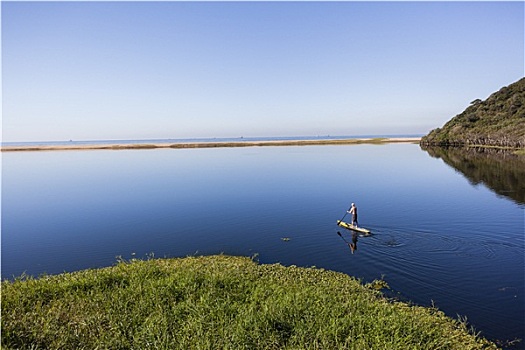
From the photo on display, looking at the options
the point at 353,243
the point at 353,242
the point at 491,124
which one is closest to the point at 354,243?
the point at 353,243

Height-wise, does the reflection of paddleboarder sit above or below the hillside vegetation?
below

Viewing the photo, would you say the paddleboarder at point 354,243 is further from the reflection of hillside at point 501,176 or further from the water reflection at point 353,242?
the reflection of hillside at point 501,176

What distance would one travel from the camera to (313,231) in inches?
969

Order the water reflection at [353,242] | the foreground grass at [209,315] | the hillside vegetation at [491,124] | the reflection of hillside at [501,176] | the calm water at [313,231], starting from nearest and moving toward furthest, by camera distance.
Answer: the foreground grass at [209,315] → the calm water at [313,231] → the water reflection at [353,242] → the reflection of hillside at [501,176] → the hillside vegetation at [491,124]

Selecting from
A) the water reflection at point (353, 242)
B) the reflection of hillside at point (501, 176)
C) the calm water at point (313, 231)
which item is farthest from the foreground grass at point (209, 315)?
the reflection of hillside at point (501, 176)

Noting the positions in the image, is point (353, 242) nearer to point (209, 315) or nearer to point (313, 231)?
point (313, 231)

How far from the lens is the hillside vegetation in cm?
8605

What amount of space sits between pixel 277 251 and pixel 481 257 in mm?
12000

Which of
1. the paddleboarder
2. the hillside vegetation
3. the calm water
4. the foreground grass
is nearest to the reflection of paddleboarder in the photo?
the paddleboarder

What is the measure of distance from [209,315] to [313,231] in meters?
14.5

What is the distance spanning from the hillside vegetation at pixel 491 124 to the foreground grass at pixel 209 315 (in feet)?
283

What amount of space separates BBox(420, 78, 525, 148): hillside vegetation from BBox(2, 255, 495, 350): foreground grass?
86.2 m

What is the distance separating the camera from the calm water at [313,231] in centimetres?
1614

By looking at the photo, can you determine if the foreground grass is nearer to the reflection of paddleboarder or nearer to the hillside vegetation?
the reflection of paddleboarder
